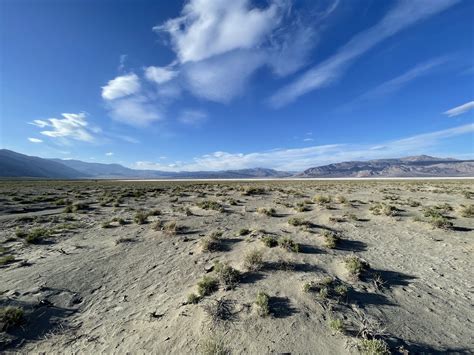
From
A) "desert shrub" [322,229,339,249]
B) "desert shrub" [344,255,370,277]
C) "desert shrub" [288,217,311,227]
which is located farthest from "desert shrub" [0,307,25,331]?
"desert shrub" [288,217,311,227]

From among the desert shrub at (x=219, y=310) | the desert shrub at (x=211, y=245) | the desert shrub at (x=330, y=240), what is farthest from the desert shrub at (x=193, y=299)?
the desert shrub at (x=330, y=240)

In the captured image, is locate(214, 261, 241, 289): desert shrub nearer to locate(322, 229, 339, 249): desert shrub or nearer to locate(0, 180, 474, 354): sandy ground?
locate(0, 180, 474, 354): sandy ground

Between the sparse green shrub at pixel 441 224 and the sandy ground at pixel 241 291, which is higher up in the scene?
the sparse green shrub at pixel 441 224

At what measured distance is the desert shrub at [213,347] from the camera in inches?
181

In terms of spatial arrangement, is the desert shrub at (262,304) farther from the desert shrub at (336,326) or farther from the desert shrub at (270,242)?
the desert shrub at (270,242)

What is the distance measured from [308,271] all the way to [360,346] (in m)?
3.21

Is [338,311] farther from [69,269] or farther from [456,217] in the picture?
[456,217]

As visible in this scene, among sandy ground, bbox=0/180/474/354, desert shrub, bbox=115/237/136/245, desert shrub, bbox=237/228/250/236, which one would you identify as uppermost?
desert shrub, bbox=237/228/250/236

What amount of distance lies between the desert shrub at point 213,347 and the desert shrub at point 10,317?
484 cm

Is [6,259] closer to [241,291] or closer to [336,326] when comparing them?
[241,291]

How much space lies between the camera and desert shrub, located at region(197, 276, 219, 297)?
6759 millimetres

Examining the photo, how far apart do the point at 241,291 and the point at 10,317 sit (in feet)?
19.5

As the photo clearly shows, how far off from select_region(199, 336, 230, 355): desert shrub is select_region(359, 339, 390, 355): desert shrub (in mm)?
2800

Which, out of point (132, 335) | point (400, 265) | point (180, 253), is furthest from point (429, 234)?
point (132, 335)
